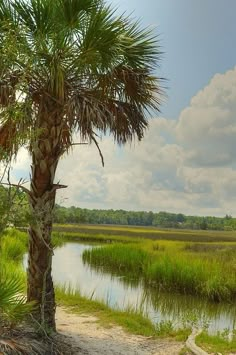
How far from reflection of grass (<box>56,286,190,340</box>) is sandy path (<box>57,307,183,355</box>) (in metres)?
0.30

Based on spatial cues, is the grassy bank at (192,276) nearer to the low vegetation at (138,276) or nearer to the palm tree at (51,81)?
the low vegetation at (138,276)

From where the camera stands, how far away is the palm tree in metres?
6.58

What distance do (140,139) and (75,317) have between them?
4.14 metres

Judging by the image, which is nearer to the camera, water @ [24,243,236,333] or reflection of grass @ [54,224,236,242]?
water @ [24,243,236,333]

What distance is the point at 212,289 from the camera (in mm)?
15562

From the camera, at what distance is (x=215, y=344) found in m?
8.12

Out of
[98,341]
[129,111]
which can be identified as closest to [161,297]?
[98,341]

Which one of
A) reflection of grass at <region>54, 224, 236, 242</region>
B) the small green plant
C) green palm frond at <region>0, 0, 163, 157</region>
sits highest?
green palm frond at <region>0, 0, 163, 157</region>

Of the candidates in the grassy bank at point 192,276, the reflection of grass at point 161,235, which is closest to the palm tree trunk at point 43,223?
the grassy bank at point 192,276

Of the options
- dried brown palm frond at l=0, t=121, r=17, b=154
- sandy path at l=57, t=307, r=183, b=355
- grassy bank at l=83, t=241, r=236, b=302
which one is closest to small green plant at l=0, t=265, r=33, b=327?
sandy path at l=57, t=307, r=183, b=355

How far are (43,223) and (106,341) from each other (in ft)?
8.29

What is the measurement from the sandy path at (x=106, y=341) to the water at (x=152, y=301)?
179 centimetres

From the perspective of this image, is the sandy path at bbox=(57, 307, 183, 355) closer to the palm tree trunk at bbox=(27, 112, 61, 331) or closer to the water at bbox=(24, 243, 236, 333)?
the palm tree trunk at bbox=(27, 112, 61, 331)

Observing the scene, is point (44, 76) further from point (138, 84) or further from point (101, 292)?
point (101, 292)
